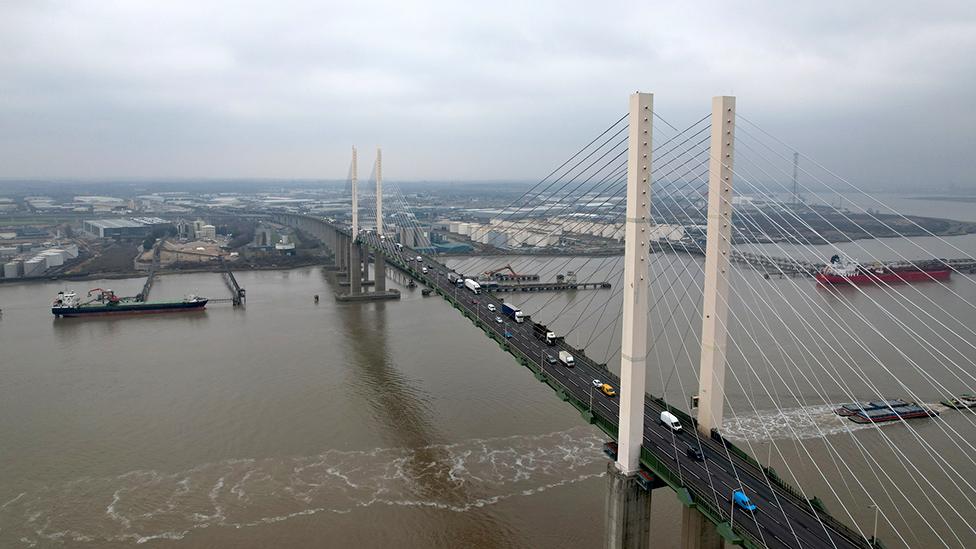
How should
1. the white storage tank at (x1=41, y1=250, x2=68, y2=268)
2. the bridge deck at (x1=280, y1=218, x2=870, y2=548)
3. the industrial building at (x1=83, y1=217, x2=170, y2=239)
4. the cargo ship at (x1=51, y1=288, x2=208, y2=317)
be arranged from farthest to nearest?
the industrial building at (x1=83, y1=217, x2=170, y2=239) → the white storage tank at (x1=41, y1=250, x2=68, y2=268) → the cargo ship at (x1=51, y1=288, x2=208, y2=317) → the bridge deck at (x1=280, y1=218, x2=870, y2=548)

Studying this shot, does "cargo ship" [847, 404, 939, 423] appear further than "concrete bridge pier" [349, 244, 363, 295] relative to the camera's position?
A: No

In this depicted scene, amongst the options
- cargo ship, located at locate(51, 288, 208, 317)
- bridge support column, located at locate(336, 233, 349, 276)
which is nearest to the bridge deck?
cargo ship, located at locate(51, 288, 208, 317)

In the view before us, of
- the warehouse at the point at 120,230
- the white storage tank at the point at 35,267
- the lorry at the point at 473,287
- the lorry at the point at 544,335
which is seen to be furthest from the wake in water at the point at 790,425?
the warehouse at the point at 120,230

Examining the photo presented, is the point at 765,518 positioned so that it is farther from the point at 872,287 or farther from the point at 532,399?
the point at 872,287

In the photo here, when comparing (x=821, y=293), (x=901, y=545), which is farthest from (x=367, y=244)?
(x=901, y=545)

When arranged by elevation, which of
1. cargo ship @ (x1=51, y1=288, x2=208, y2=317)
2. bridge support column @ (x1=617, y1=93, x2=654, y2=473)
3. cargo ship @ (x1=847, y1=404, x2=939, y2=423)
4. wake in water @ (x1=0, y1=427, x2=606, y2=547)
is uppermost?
bridge support column @ (x1=617, y1=93, x2=654, y2=473)

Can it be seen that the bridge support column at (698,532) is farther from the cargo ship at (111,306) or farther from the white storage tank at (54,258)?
the white storage tank at (54,258)

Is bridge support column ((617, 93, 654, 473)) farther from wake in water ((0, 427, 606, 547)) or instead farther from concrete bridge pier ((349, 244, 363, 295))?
concrete bridge pier ((349, 244, 363, 295))
